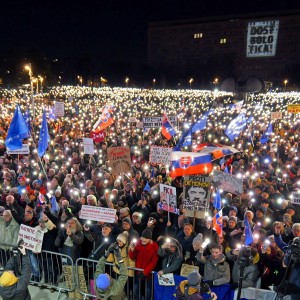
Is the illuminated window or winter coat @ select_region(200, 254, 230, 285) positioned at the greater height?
the illuminated window

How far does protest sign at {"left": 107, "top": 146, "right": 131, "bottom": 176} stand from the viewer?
1107 centimetres

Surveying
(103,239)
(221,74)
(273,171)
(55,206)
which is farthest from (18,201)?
(221,74)

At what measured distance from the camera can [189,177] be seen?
749 centimetres

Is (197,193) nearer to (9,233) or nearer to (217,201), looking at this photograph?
(217,201)

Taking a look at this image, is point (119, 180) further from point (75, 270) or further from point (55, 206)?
point (75, 270)

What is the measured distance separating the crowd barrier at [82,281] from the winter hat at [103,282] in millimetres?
848

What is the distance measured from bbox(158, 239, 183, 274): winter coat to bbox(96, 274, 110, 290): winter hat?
4.05ft

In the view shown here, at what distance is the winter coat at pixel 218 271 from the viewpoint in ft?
19.1

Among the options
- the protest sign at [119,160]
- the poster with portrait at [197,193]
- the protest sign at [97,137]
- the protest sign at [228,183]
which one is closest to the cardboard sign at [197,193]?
the poster with portrait at [197,193]

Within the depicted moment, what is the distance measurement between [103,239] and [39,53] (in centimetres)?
6861

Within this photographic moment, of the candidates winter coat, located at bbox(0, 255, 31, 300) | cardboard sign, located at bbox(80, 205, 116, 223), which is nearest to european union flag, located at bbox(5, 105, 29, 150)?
cardboard sign, located at bbox(80, 205, 116, 223)

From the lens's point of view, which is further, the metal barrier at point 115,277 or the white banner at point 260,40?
→ the white banner at point 260,40

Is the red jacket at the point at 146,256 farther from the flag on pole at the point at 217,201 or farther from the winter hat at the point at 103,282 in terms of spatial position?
the flag on pole at the point at 217,201

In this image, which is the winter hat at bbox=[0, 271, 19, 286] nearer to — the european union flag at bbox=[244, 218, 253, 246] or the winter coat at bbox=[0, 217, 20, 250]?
the winter coat at bbox=[0, 217, 20, 250]
